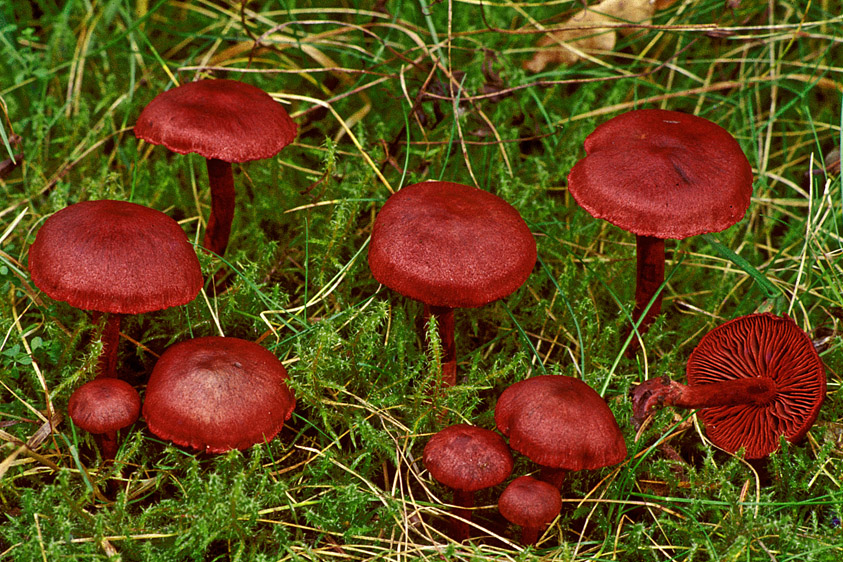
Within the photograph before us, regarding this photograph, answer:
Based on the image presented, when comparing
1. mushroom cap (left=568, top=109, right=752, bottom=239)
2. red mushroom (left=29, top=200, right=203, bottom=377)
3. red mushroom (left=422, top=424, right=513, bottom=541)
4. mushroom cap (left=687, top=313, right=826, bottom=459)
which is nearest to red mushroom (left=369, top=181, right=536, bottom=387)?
mushroom cap (left=568, top=109, right=752, bottom=239)

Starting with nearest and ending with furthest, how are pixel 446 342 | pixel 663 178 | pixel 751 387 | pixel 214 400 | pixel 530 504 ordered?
pixel 530 504 < pixel 214 400 < pixel 663 178 < pixel 751 387 < pixel 446 342

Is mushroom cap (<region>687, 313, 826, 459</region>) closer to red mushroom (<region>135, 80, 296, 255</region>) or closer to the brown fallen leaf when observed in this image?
red mushroom (<region>135, 80, 296, 255</region>)

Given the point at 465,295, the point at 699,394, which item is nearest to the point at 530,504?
the point at 465,295

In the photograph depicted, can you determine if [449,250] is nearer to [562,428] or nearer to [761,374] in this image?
[562,428]

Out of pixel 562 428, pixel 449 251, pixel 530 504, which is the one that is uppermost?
pixel 449 251

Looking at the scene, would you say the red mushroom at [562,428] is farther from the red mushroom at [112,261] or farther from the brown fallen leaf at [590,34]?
the brown fallen leaf at [590,34]

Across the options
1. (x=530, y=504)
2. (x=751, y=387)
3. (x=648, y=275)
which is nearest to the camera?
(x=530, y=504)
